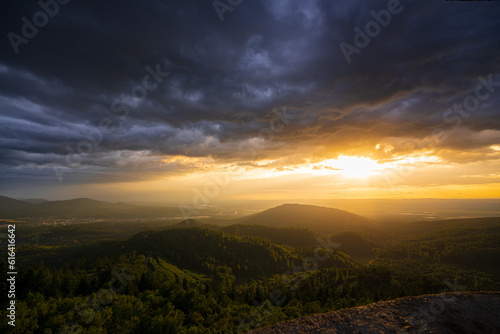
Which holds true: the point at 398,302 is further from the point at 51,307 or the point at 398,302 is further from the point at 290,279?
the point at 290,279

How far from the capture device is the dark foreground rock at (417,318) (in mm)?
8391

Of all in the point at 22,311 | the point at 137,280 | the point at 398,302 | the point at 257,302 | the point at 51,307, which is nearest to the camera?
the point at 398,302

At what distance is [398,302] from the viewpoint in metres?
10.6

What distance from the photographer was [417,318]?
29.4 feet

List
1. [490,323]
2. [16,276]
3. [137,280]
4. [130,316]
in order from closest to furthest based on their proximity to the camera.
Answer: [490,323], [130,316], [16,276], [137,280]

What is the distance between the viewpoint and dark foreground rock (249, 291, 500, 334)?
27.5 feet

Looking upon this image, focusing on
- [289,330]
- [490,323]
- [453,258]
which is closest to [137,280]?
[289,330]

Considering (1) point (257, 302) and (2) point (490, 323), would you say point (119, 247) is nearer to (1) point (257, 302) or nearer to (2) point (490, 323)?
(1) point (257, 302)

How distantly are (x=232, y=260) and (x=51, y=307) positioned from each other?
99.7 meters

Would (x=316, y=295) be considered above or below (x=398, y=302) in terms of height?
below

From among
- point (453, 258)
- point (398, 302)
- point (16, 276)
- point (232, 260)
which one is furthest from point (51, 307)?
point (453, 258)

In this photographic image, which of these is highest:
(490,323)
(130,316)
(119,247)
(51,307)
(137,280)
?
(490,323)

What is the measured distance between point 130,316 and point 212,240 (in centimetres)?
10586

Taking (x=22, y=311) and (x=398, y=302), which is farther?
(x=22, y=311)
